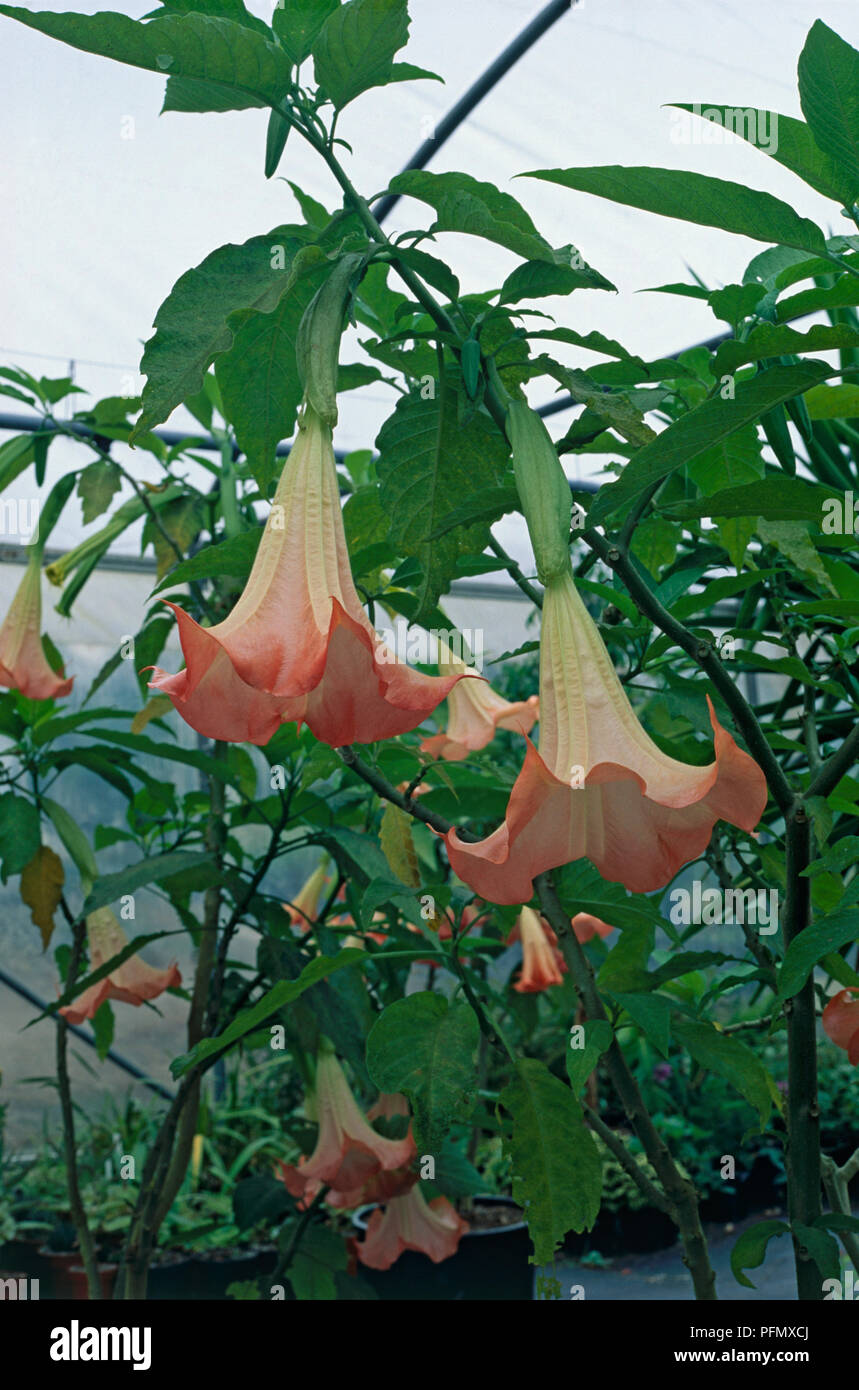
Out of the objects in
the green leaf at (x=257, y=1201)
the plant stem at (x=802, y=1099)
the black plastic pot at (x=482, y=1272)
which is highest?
the plant stem at (x=802, y=1099)

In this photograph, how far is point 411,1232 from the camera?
4.99ft

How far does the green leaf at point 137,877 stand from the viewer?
107cm

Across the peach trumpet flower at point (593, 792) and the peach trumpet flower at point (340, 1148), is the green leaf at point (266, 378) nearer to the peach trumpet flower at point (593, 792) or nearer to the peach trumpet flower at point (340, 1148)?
the peach trumpet flower at point (593, 792)

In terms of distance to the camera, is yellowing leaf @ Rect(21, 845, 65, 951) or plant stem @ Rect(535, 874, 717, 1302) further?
yellowing leaf @ Rect(21, 845, 65, 951)

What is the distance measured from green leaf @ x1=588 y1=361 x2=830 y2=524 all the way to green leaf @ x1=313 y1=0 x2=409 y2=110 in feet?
0.76

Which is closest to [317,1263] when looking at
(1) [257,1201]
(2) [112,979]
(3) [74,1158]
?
(1) [257,1201]

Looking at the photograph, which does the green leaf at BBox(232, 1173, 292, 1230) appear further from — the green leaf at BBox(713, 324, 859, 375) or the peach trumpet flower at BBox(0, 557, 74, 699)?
the green leaf at BBox(713, 324, 859, 375)

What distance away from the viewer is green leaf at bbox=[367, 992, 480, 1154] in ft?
2.41

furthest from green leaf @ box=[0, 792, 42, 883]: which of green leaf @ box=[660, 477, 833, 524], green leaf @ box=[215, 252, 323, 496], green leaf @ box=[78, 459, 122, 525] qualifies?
green leaf @ box=[660, 477, 833, 524]

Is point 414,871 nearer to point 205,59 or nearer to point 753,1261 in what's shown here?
point 753,1261

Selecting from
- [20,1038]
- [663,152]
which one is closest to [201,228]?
[663,152]

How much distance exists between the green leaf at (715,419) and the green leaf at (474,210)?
0.28 ft

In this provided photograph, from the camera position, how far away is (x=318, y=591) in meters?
0.44

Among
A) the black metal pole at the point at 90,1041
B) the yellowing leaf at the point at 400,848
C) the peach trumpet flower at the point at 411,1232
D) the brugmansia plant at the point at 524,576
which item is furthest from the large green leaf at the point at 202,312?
the black metal pole at the point at 90,1041
